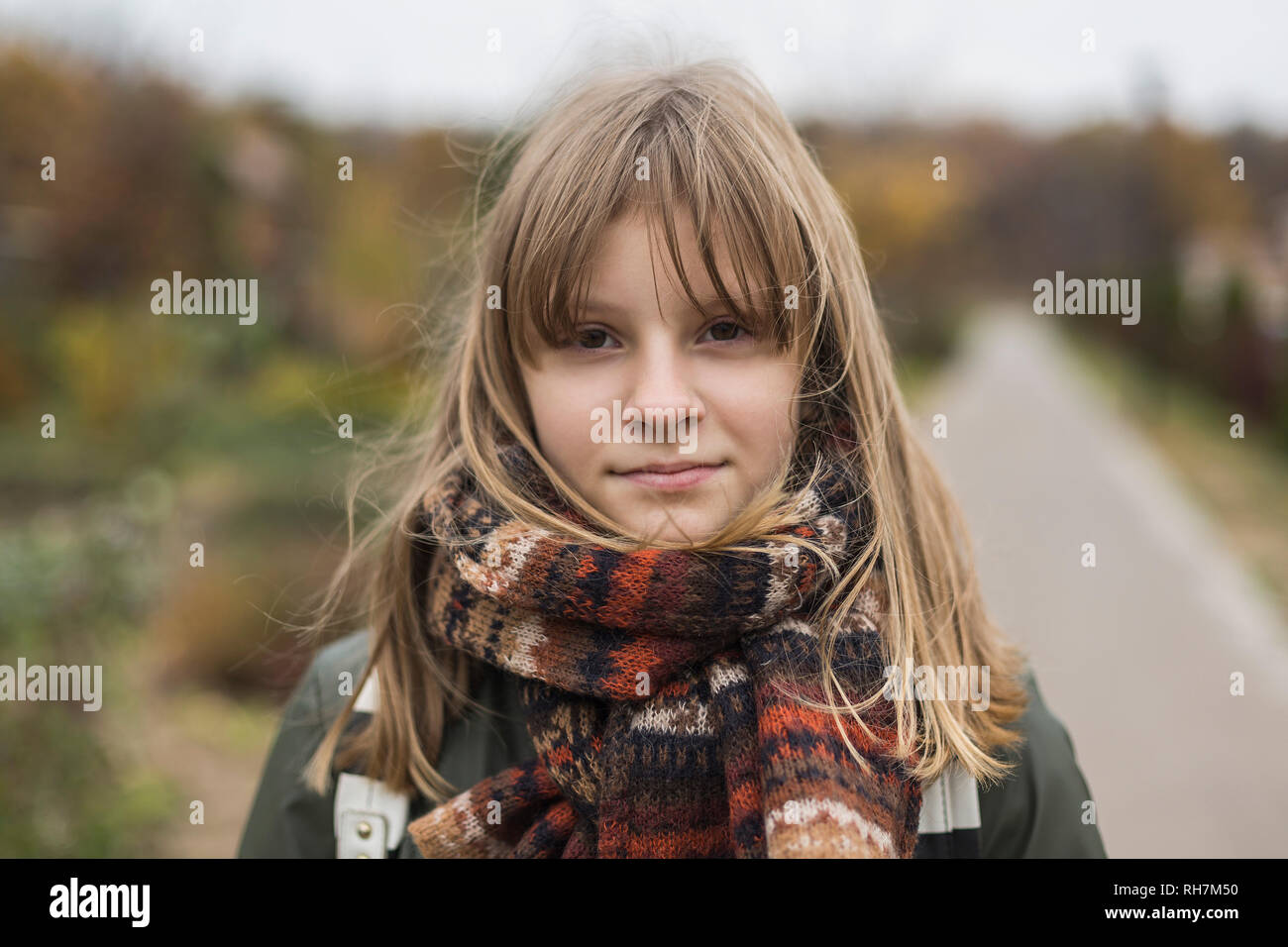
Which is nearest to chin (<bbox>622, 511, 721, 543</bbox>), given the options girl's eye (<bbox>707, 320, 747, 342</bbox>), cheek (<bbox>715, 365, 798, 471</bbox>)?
cheek (<bbox>715, 365, 798, 471</bbox>)

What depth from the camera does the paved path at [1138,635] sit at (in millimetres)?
5008

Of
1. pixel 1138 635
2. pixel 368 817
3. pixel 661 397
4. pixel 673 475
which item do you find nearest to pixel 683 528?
pixel 673 475

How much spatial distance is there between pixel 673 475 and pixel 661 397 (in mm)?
134

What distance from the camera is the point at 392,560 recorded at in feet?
5.88

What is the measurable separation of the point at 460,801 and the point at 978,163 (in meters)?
24.4

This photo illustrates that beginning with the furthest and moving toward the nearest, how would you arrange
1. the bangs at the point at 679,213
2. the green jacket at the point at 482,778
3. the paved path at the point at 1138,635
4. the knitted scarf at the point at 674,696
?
the paved path at the point at 1138,635
the green jacket at the point at 482,778
the bangs at the point at 679,213
the knitted scarf at the point at 674,696

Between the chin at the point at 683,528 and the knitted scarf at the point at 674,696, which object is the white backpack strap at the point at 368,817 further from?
the chin at the point at 683,528

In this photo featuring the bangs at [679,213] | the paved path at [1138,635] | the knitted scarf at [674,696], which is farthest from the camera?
the paved path at [1138,635]

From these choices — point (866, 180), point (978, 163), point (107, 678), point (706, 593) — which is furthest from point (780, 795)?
point (978, 163)

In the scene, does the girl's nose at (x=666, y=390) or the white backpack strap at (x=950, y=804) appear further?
the white backpack strap at (x=950, y=804)

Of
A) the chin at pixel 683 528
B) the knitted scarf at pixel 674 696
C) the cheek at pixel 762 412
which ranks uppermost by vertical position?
the cheek at pixel 762 412

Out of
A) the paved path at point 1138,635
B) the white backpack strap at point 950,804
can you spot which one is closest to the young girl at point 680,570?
the white backpack strap at point 950,804

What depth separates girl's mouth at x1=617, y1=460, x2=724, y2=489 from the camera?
1.53 m

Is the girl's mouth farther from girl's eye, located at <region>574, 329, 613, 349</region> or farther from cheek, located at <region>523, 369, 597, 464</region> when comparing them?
girl's eye, located at <region>574, 329, 613, 349</region>
